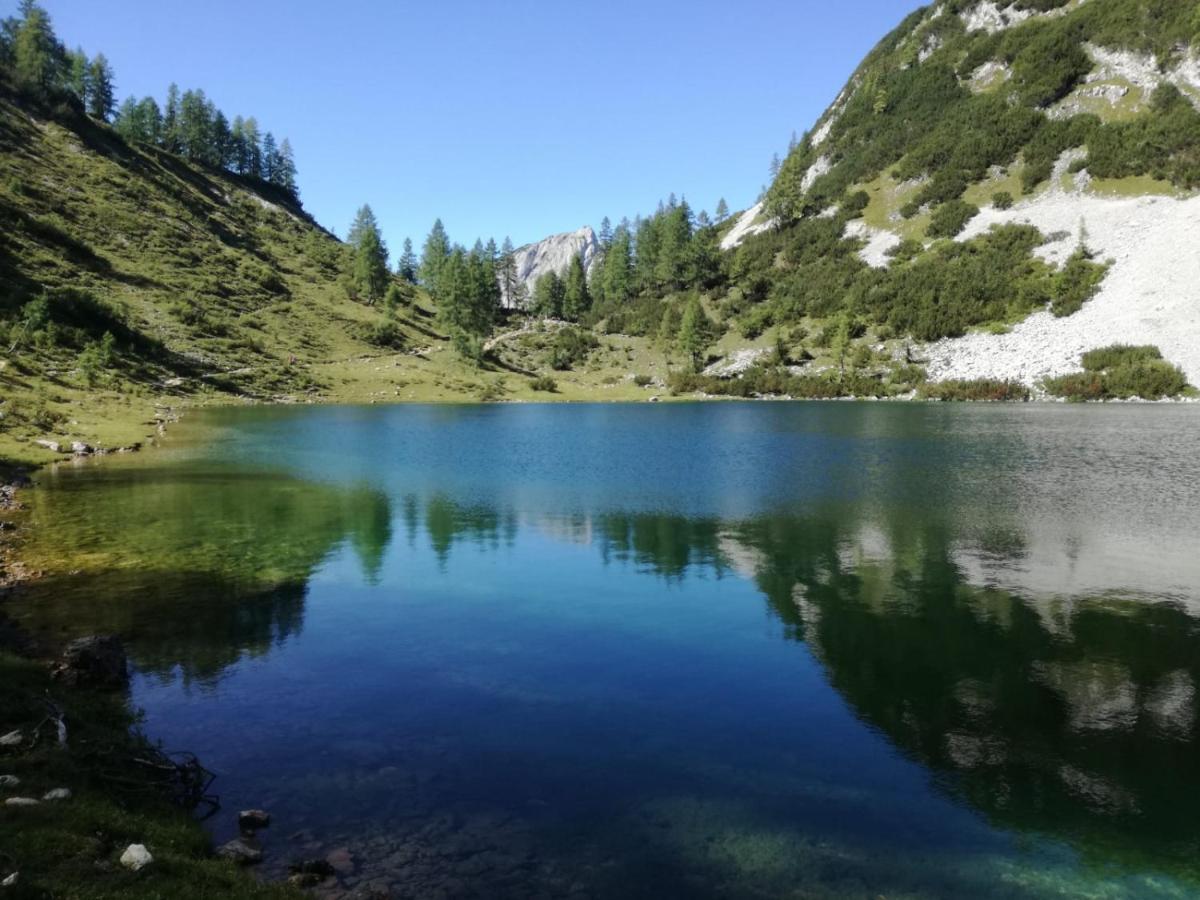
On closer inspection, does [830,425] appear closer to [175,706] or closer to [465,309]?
[175,706]

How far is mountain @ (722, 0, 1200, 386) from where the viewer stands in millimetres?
125000

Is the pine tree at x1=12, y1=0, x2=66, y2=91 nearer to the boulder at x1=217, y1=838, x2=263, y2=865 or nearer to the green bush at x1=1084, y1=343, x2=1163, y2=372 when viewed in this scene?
the boulder at x1=217, y1=838, x2=263, y2=865

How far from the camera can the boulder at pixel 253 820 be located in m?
11.8

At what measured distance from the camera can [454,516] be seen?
3897 centimetres

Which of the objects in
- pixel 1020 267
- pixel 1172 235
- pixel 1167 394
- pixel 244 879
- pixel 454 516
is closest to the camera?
pixel 244 879

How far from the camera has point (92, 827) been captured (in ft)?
31.1

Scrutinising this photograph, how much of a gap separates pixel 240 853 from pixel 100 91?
803 ft

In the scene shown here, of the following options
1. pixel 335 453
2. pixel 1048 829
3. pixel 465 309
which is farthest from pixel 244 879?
pixel 465 309

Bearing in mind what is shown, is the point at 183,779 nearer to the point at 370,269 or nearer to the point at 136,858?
the point at 136,858

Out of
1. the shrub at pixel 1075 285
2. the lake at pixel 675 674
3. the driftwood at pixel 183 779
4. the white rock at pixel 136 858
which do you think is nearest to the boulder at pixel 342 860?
the lake at pixel 675 674

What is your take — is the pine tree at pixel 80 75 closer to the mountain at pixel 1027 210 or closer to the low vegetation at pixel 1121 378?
the mountain at pixel 1027 210

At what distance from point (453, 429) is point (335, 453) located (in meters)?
22.4

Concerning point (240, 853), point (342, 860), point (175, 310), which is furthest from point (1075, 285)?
point (175, 310)

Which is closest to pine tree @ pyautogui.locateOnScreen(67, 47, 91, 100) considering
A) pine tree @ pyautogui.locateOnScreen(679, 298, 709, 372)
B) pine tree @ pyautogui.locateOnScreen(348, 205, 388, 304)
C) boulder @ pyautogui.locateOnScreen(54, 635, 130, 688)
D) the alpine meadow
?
pine tree @ pyautogui.locateOnScreen(348, 205, 388, 304)
